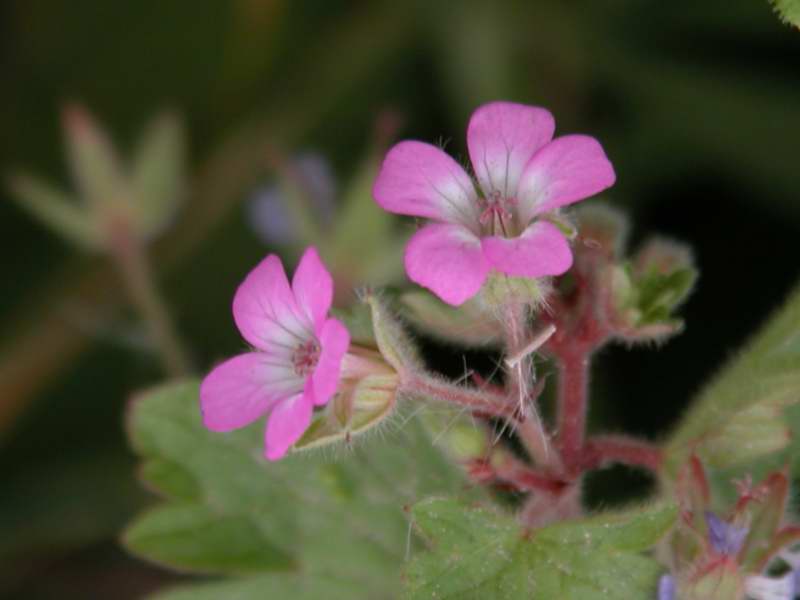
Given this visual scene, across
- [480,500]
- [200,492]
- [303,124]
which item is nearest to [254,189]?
[303,124]

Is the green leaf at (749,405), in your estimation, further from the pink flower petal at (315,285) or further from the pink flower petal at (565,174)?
the pink flower petal at (315,285)

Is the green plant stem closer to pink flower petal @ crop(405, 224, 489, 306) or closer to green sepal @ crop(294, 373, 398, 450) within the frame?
green sepal @ crop(294, 373, 398, 450)

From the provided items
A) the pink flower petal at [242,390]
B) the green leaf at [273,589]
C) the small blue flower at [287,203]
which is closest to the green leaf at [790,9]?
the pink flower petal at [242,390]

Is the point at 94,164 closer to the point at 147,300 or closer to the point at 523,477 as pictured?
the point at 147,300

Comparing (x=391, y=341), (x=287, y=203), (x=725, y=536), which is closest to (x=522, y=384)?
(x=391, y=341)

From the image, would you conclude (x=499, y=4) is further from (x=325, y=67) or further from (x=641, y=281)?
(x=641, y=281)

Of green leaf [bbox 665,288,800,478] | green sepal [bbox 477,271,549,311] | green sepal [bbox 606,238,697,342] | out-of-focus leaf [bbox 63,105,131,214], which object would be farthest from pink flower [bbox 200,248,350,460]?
out-of-focus leaf [bbox 63,105,131,214]

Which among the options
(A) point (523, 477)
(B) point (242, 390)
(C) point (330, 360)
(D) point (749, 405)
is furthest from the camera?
(D) point (749, 405)

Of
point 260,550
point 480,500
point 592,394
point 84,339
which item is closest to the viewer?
point 480,500
